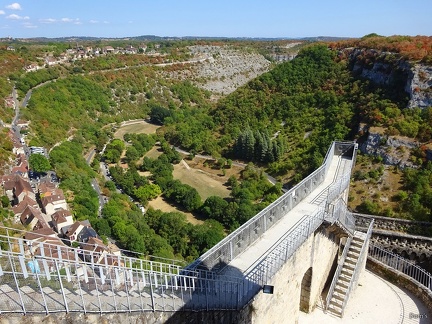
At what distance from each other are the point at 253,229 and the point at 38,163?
2648 cm

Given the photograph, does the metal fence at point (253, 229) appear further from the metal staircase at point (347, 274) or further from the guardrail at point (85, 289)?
the metal staircase at point (347, 274)

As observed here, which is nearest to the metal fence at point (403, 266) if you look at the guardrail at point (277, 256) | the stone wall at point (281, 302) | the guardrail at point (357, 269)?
the guardrail at point (357, 269)

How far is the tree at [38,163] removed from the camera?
30781 millimetres

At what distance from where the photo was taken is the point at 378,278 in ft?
49.9

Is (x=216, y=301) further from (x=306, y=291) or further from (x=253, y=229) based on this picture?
(x=306, y=291)

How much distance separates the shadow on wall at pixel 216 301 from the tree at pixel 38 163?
88.9ft

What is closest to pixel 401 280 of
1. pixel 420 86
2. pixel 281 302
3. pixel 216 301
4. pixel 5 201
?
pixel 281 302

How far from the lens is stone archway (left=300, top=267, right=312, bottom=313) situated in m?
12.2

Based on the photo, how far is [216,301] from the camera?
302 inches

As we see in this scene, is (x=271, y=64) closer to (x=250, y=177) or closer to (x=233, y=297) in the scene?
(x=250, y=177)

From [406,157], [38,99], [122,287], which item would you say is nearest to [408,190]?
[406,157]

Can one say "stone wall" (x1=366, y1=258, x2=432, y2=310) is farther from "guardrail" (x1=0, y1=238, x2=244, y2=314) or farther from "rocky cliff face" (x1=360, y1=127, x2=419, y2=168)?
"rocky cliff face" (x1=360, y1=127, x2=419, y2=168)

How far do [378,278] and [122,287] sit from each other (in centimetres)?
1258

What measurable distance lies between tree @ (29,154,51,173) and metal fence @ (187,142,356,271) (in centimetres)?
2551
